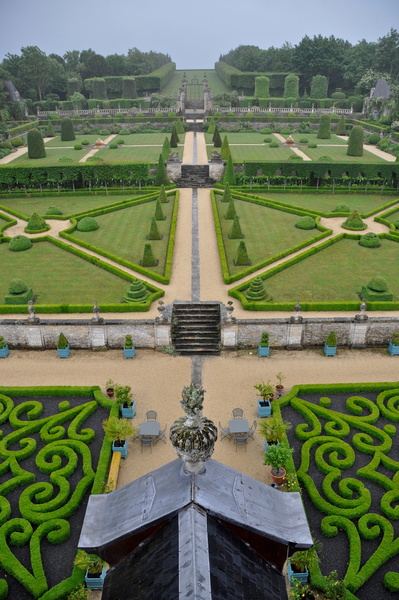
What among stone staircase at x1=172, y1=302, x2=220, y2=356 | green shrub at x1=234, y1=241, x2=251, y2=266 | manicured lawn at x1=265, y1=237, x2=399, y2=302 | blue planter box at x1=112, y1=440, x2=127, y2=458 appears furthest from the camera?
green shrub at x1=234, y1=241, x2=251, y2=266

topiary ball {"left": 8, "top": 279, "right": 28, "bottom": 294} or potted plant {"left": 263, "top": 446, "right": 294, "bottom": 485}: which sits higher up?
topiary ball {"left": 8, "top": 279, "right": 28, "bottom": 294}

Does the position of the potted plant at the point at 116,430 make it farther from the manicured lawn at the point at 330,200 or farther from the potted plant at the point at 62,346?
the manicured lawn at the point at 330,200

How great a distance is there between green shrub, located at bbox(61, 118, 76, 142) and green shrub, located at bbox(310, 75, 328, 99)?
53086 mm

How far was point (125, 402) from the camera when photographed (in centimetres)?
2205

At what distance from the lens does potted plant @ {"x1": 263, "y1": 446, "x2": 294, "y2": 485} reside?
17.6 meters

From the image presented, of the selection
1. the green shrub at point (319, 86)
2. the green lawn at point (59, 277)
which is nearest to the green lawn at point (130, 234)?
the green lawn at point (59, 277)

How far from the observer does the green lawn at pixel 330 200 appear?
48.6 m

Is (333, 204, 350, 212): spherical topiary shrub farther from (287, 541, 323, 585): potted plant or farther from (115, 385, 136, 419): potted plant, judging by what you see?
(287, 541, 323, 585): potted plant

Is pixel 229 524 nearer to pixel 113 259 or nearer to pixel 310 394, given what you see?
pixel 310 394

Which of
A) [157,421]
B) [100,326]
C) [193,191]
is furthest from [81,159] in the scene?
[157,421]

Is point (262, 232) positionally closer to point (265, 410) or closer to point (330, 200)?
point (330, 200)

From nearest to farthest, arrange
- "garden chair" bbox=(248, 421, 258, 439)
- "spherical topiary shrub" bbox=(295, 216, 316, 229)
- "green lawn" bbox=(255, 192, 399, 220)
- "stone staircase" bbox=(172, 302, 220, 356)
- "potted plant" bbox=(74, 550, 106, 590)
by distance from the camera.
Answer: "potted plant" bbox=(74, 550, 106, 590)
"garden chair" bbox=(248, 421, 258, 439)
"stone staircase" bbox=(172, 302, 220, 356)
"spherical topiary shrub" bbox=(295, 216, 316, 229)
"green lawn" bbox=(255, 192, 399, 220)

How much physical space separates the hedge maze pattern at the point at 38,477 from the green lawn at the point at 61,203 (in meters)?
29.5

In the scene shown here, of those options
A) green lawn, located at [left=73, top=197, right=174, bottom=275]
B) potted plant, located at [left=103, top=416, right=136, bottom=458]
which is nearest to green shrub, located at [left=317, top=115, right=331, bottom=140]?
green lawn, located at [left=73, top=197, right=174, bottom=275]
